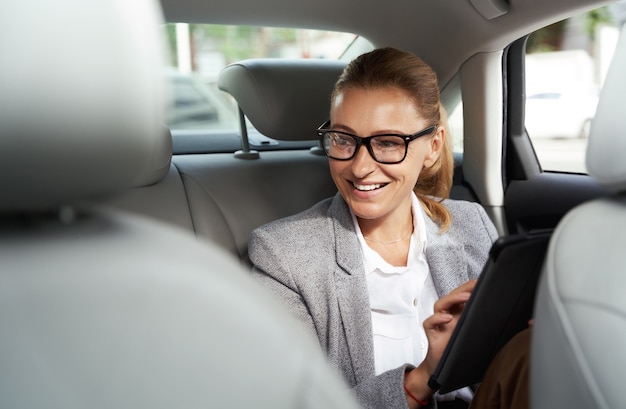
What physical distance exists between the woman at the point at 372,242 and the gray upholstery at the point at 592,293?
613mm

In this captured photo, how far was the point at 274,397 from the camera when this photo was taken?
→ 57 centimetres

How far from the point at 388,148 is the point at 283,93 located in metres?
0.62

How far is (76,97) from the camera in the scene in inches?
19.3

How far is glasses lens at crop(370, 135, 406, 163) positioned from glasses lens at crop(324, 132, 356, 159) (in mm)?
50

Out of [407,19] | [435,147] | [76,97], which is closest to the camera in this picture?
[76,97]

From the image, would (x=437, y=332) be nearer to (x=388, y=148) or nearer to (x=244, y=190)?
(x=388, y=148)

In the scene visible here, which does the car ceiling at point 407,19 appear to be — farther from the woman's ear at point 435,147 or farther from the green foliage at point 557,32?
the woman's ear at point 435,147

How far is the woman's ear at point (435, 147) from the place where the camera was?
5.78 feet

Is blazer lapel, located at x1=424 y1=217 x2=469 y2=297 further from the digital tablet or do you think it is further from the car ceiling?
the car ceiling

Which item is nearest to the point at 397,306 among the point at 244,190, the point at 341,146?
the point at 341,146

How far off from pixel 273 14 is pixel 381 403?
4.37ft

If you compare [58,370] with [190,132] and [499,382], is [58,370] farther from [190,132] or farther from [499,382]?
[190,132]

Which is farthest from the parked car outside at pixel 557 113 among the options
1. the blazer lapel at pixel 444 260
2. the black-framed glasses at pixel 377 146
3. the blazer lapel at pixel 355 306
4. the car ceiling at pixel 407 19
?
Result: the blazer lapel at pixel 355 306

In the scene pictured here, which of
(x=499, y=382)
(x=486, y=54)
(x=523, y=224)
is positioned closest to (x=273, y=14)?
(x=486, y=54)
